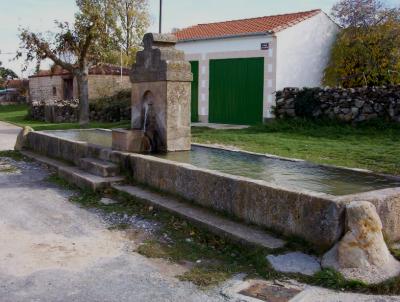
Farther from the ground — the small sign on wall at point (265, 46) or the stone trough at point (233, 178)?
the small sign on wall at point (265, 46)

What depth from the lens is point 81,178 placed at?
26.3ft

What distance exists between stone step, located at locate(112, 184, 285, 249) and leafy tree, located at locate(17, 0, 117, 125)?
1545cm

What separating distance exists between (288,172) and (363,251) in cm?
251

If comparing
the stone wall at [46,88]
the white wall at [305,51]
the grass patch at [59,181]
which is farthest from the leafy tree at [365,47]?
the stone wall at [46,88]

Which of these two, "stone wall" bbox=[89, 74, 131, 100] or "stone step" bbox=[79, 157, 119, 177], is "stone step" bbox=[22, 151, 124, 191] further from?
"stone wall" bbox=[89, 74, 131, 100]

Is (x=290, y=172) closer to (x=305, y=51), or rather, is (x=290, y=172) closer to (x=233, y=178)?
(x=233, y=178)

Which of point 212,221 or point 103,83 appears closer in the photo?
point 212,221

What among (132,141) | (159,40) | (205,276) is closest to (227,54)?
(159,40)

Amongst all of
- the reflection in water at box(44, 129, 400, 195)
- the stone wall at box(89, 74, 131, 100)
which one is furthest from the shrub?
the reflection in water at box(44, 129, 400, 195)

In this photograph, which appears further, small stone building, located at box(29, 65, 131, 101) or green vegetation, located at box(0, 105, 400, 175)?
small stone building, located at box(29, 65, 131, 101)

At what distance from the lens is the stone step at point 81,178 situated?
7.59m

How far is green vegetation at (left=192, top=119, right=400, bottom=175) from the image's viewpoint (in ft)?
29.9

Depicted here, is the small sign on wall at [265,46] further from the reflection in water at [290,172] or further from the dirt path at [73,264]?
the dirt path at [73,264]

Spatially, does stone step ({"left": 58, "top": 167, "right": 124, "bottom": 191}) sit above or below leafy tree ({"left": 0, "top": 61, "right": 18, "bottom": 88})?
below
